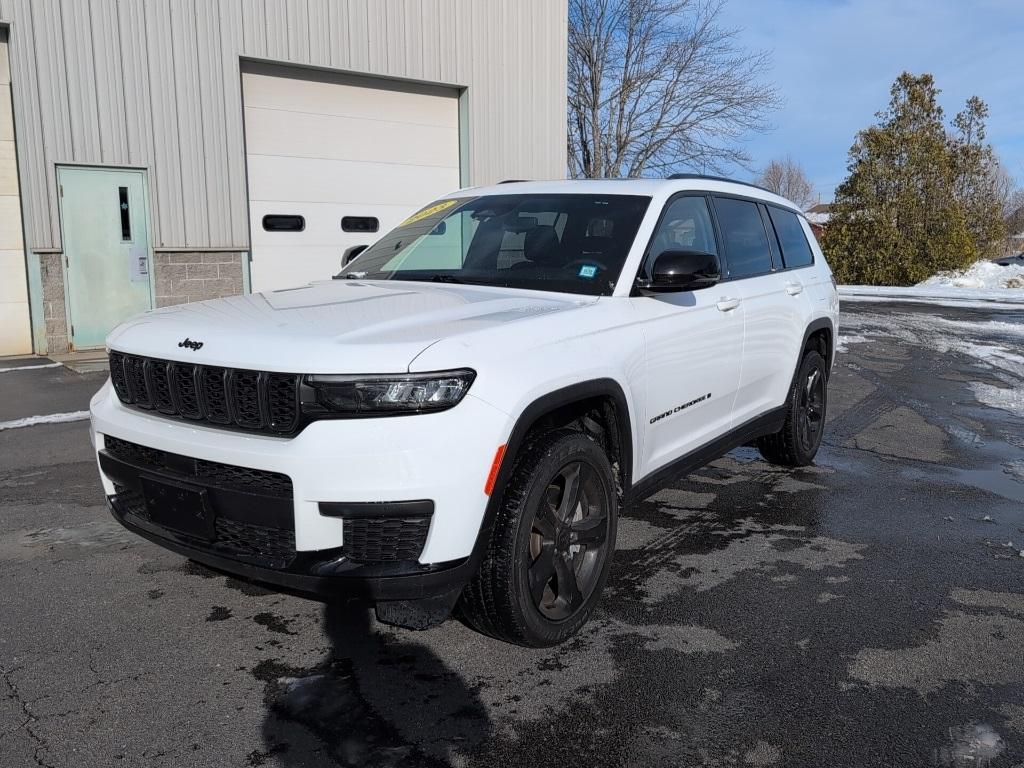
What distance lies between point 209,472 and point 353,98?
33.5 feet

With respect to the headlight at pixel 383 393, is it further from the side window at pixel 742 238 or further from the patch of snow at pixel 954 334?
the patch of snow at pixel 954 334

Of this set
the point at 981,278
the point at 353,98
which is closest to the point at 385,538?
the point at 353,98

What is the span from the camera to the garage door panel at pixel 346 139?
37.7 ft

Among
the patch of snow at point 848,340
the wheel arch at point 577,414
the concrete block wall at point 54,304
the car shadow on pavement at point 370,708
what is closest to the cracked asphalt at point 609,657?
the car shadow on pavement at point 370,708

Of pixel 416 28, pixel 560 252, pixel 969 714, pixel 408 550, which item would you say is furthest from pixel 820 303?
pixel 416 28

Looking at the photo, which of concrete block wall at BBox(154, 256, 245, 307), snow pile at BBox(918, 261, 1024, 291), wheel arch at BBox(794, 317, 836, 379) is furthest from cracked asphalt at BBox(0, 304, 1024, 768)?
snow pile at BBox(918, 261, 1024, 291)

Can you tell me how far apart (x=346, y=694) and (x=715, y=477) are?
11.2ft

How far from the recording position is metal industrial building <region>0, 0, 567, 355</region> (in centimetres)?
993

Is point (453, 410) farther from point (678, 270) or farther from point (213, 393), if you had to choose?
point (678, 270)

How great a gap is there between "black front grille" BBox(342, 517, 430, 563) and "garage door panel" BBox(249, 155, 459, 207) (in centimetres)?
959

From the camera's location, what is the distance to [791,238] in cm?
589

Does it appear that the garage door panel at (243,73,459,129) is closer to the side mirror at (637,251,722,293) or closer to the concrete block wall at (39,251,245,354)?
the concrete block wall at (39,251,245,354)

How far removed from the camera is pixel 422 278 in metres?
4.38

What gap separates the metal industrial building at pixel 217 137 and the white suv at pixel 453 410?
7137mm
